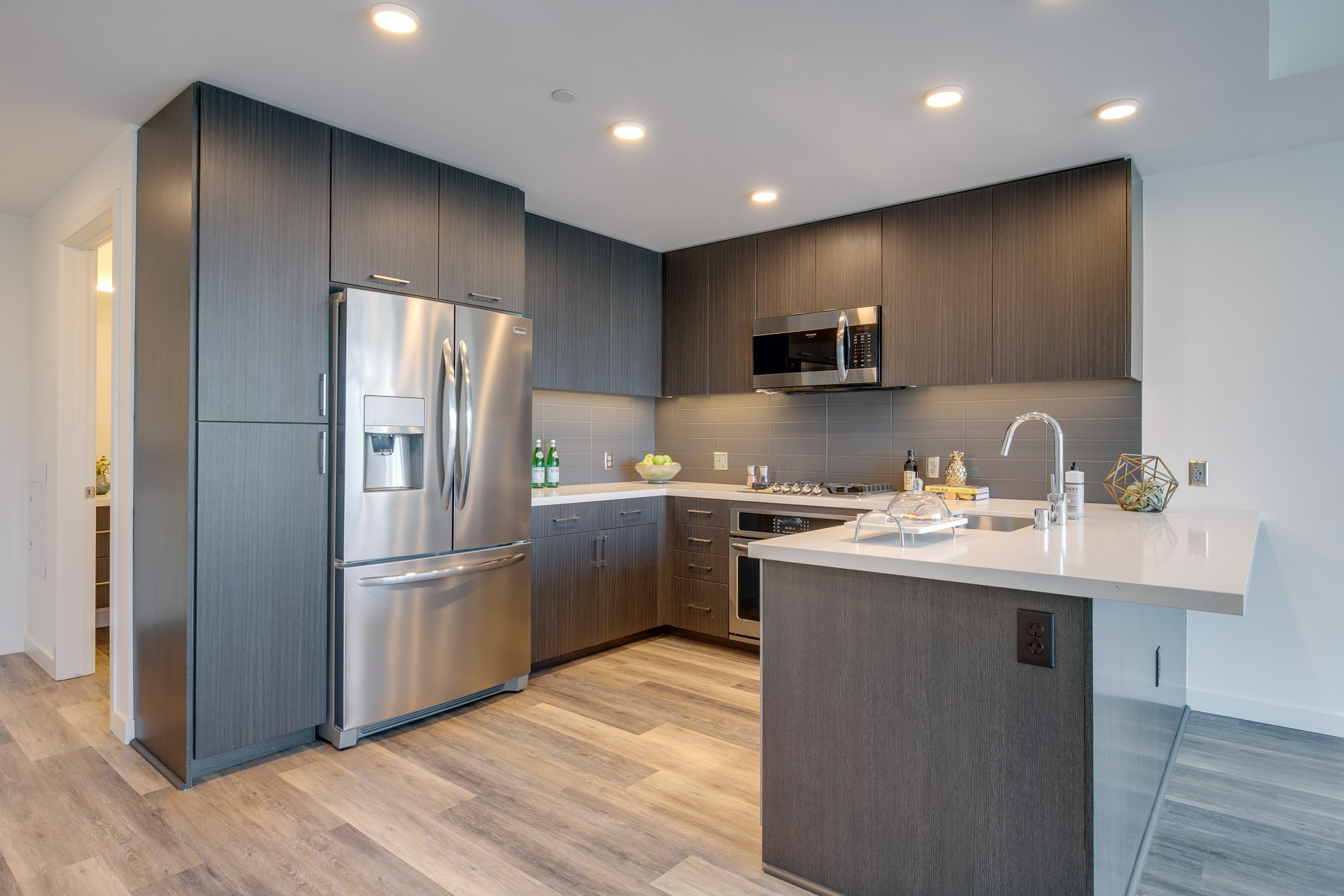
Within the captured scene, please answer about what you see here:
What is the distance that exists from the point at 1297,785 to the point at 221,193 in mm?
4137

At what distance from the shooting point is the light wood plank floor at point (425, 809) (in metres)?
1.92

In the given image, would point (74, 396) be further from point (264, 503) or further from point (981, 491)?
point (981, 491)

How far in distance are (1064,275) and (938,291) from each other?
55 centimetres

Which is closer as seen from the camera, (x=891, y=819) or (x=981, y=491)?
(x=891, y=819)

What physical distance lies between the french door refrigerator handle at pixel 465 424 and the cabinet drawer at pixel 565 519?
1.85 ft

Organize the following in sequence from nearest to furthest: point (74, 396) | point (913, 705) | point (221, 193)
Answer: point (913, 705), point (221, 193), point (74, 396)

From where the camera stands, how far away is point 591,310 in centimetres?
420

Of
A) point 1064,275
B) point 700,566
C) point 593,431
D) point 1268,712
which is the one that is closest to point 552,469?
point 593,431

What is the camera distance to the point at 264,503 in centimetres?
256

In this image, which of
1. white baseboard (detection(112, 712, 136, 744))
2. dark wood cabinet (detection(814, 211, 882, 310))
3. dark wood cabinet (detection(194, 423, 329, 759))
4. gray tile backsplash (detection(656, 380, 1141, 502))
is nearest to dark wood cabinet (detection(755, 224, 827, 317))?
dark wood cabinet (detection(814, 211, 882, 310))

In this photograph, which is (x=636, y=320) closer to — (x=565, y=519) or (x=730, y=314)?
(x=730, y=314)

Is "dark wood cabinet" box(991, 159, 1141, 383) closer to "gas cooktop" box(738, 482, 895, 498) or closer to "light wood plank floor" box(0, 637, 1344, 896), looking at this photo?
"gas cooktop" box(738, 482, 895, 498)

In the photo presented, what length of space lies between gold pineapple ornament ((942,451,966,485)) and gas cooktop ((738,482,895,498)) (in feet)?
1.13

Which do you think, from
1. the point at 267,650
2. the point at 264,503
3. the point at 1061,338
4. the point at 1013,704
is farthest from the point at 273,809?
the point at 1061,338
